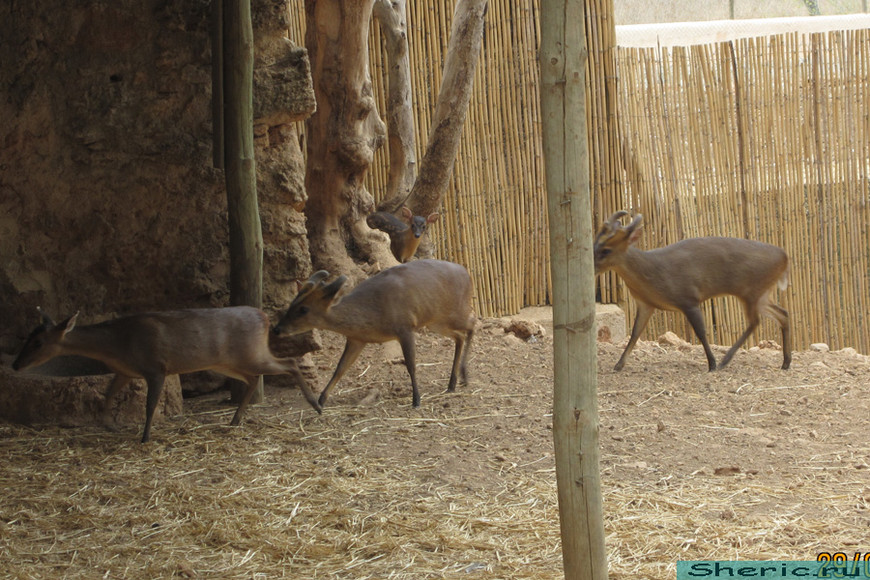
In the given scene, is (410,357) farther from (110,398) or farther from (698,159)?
(698,159)

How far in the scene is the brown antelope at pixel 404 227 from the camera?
27.5 ft

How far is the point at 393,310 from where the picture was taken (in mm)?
6402

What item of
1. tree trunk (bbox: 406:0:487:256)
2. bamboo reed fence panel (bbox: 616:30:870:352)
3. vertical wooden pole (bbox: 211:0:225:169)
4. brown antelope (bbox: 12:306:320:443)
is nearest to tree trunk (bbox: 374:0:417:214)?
tree trunk (bbox: 406:0:487:256)

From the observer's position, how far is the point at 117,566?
3.77 metres

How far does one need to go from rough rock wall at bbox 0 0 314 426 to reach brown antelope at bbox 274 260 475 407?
2.60ft

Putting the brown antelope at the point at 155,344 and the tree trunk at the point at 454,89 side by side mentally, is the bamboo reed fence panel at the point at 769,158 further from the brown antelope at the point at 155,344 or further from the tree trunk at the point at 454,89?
the brown antelope at the point at 155,344

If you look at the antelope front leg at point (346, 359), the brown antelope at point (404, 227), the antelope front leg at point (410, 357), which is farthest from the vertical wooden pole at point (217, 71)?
the brown antelope at point (404, 227)

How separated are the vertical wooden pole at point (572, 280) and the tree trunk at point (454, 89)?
5.10 m

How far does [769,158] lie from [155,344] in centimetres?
697

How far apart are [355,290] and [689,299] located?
279 cm

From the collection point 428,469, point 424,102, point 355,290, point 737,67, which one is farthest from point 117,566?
point 737,67

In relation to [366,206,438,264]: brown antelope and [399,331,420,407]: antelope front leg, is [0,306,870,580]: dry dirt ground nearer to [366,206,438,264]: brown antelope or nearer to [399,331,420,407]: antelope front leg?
[399,331,420,407]: antelope front leg

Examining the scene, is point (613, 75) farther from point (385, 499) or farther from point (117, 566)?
point (117, 566)

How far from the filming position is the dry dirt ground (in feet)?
12.5
